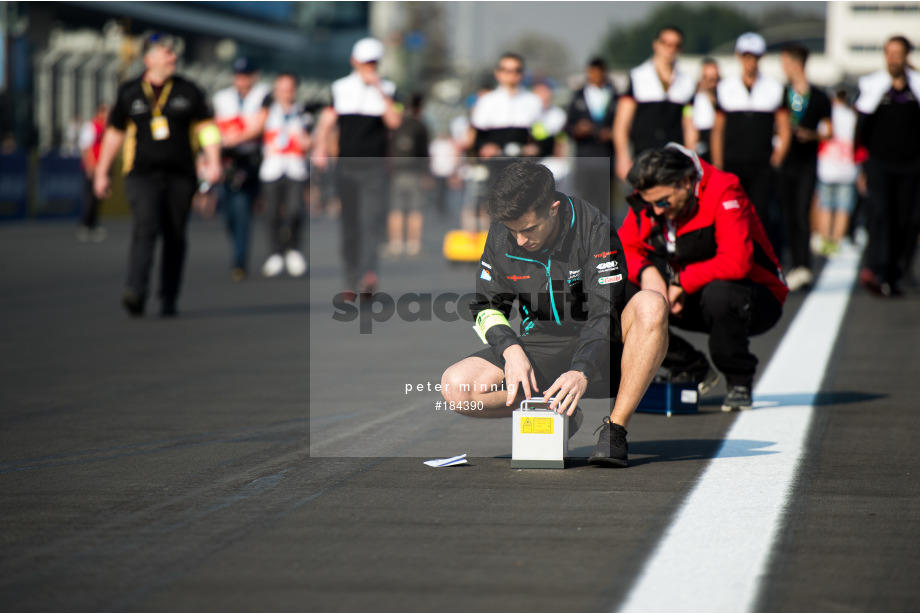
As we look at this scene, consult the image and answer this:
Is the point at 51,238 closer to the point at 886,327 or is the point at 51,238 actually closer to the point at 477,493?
the point at 886,327

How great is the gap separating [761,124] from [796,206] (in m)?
1.25

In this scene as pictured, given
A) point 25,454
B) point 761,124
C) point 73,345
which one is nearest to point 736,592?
point 25,454

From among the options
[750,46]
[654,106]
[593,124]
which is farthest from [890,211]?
[593,124]

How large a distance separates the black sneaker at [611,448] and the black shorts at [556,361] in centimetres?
19

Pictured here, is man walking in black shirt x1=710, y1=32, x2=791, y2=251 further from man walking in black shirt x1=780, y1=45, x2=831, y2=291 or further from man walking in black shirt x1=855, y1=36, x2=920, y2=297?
man walking in black shirt x1=855, y1=36, x2=920, y2=297

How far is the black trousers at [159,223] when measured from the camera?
34.2 feet

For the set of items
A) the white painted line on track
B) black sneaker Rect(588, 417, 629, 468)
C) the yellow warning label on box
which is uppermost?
the yellow warning label on box

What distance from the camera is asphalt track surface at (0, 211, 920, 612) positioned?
3543 millimetres

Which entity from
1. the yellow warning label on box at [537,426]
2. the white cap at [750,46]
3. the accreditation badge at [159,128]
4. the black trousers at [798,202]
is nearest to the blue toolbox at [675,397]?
the yellow warning label on box at [537,426]

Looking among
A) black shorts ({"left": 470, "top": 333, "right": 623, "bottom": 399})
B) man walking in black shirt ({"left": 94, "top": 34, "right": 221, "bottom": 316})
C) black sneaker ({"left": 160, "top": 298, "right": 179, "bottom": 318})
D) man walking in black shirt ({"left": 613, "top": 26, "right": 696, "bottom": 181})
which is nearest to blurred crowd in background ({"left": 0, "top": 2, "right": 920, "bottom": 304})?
man walking in black shirt ({"left": 613, "top": 26, "right": 696, "bottom": 181})

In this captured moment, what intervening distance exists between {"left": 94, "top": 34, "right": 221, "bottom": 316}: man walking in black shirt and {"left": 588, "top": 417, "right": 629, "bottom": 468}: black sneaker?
6.19 metres

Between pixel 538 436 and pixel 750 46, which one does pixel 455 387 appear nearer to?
pixel 538 436

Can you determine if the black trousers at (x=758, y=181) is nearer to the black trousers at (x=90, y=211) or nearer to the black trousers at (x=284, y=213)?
the black trousers at (x=284, y=213)

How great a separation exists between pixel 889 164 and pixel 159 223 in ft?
20.2
